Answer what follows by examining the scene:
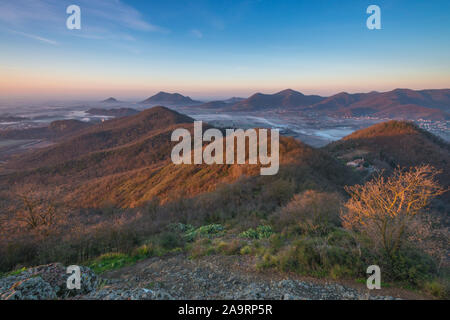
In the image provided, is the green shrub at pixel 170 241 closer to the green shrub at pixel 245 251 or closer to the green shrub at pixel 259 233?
the green shrub at pixel 245 251

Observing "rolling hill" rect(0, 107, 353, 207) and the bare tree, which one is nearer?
the bare tree

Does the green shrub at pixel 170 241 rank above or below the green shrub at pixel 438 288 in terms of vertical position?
below

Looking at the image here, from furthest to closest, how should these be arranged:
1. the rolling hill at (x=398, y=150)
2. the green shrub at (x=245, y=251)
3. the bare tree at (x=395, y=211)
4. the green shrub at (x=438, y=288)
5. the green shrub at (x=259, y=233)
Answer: the rolling hill at (x=398, y=150), the green shrub at (x=259, y=233), the green shrub at (x=245, y=251), the bare tree at (x=395, y=211), the green shrub at (x=438, y=288)

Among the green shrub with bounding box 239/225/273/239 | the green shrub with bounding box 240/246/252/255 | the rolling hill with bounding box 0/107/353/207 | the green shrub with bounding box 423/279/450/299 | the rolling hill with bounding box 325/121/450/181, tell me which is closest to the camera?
the green shrub with bounding box 423/279/450/299

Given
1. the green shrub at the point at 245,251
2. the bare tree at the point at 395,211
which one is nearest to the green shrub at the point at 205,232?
the green shrub at the point at 245,251

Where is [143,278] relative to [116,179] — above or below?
above

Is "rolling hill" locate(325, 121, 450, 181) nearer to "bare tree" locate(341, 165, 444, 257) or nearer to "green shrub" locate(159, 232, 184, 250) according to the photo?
"bare tree" locate(341, 165, 444, 257)

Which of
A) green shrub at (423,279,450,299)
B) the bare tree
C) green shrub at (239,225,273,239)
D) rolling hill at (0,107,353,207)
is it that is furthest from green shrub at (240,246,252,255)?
rolling hill at (0,107,353,207)

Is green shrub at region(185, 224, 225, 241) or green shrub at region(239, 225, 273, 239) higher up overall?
green shrub at region(239, 225, 273, 239)

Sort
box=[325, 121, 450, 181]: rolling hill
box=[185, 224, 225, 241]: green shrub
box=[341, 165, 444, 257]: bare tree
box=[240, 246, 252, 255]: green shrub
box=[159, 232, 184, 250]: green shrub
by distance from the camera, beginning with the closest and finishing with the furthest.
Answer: box=[341, 165, 444, 257]: bare tree
box=[240, 246, 252, 255]: green shrub
box=[159, 232, 184, 250]: green shrub
box=[185, 224, 225, 241]: green shrub
box=[325, 121, 450, 181]: rolling hill

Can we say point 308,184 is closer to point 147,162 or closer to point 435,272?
point 435,272
